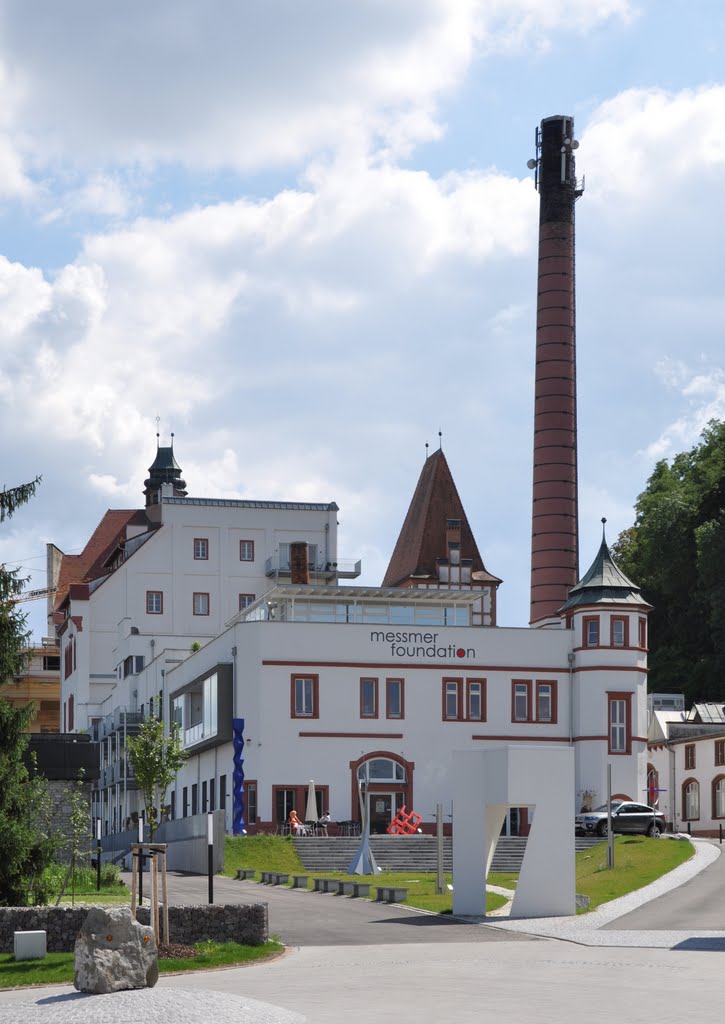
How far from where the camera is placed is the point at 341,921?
34.1 m

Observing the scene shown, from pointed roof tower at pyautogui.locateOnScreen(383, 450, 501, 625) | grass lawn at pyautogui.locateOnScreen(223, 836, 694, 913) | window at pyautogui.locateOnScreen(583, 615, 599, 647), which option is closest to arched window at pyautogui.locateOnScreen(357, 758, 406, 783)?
window at pyautogui.locateOnScreen(583, 615, 599, 647)

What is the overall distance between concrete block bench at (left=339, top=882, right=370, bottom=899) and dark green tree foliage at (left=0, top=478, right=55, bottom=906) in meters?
11.2

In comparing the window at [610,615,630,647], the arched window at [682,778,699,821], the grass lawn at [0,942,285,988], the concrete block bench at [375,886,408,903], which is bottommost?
the arched window at [682,778,699,821]

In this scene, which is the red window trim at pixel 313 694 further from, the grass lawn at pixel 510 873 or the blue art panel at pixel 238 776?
the grass lawn at pixel 510 873

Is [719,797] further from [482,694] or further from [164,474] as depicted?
[164,474]

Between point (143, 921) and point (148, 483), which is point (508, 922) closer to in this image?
point (143, 921)

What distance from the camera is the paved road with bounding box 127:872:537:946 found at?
30416 mm

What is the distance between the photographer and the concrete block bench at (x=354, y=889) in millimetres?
40875

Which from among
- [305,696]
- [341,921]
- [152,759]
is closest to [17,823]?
[341,921]

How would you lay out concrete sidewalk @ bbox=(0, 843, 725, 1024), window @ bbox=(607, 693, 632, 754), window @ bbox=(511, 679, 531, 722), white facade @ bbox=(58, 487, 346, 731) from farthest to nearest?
1. white facade @ bbox=(58, 487, 346, 731)
2. window @ bbox=(511, 679, 531, 722)
3. window @ bbox=(607, 693, 632, 754)
4. concrete sidewalk @ bbox=(0, 843, 725, 1024)

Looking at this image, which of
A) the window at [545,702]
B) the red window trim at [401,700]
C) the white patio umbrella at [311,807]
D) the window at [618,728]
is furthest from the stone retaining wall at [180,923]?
the window at [545,702]

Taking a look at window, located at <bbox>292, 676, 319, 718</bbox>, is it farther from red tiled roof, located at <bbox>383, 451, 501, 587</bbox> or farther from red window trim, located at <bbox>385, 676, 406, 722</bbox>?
red tiled roof, located at <bbox>383, 451, 501, 587</bbox>

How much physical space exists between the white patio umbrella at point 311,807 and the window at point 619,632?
13507 millimetres

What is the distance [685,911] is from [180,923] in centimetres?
1183
